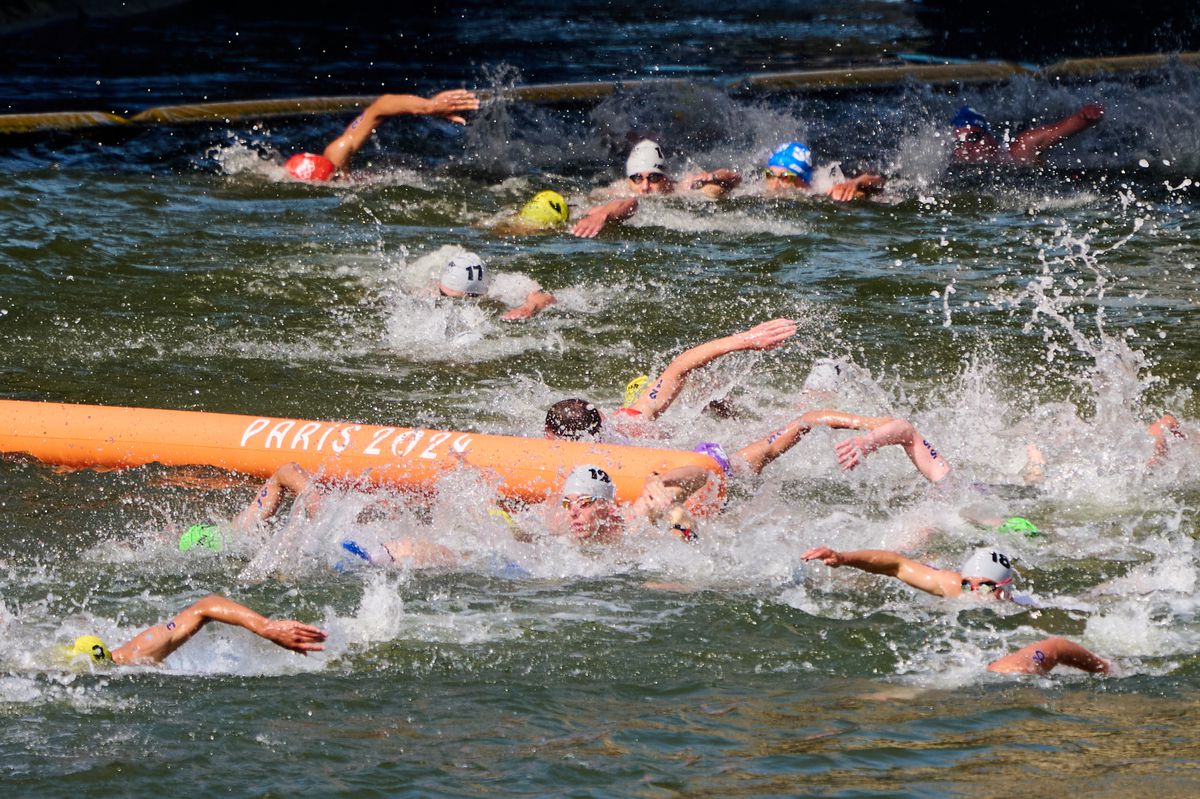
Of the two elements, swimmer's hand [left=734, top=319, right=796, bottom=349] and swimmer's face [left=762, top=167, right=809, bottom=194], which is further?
swimmer's face [left=762, top=167, right=809, bottom=194]

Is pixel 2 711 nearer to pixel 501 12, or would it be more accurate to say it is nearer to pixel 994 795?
pixel 994 795

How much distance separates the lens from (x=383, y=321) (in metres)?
11.8

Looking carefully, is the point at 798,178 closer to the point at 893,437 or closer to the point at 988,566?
the point at 893,437

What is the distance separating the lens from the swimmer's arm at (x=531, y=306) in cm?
1183

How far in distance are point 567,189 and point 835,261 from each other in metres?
3.36

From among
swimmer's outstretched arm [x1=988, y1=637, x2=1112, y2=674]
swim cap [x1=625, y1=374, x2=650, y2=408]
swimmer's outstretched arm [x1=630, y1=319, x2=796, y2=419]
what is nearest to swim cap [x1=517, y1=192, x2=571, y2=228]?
swim cap [x1=625, y1=374, x2=650, y2=408]

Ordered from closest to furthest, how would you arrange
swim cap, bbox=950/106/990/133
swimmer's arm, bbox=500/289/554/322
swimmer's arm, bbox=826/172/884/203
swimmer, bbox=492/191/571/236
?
1. swimmer's arm, bbox=500/289/554/322
2. swimmer, bbox=492/191/571/236
3. swimmer's arm, bbox=826/172/884/203
4. swim cap, bbox=950/106/990/133

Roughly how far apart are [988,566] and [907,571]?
1.19 feet

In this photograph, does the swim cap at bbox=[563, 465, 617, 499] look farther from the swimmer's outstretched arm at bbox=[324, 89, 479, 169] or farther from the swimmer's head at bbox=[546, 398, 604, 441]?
the swimmer's outstretched arm at bbox=[324, 89, 479, 169]

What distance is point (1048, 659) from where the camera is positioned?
654 centimetres

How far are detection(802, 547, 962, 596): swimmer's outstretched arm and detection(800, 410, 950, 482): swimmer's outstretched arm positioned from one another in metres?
1.35

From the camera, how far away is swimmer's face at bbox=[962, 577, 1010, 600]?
719 cm

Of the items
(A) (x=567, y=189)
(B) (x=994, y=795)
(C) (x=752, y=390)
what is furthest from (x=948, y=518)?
(A) (x=567, y=189)

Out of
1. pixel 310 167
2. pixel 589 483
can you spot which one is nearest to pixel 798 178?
pixel 310 167
